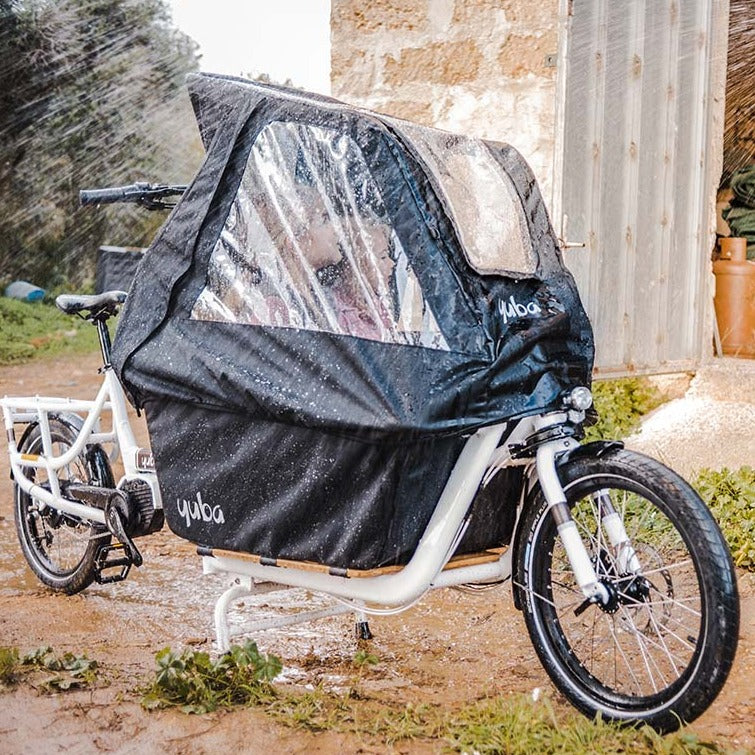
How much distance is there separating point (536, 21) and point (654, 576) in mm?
3168

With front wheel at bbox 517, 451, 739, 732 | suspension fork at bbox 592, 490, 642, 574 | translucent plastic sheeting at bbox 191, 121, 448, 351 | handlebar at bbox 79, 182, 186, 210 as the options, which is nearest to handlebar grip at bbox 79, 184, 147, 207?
handlebar at bbox 79, 182, 186, 210

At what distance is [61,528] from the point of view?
429cm

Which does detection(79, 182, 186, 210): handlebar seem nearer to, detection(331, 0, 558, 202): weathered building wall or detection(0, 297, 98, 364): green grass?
detection(331, 0, 558, 202): weathered building wall

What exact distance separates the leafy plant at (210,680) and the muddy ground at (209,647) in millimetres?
53

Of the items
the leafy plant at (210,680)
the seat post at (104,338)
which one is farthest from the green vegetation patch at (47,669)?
the seat post at (104,338)

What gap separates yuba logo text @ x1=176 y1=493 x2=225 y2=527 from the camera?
122 inches

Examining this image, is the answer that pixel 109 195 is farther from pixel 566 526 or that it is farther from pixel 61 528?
pixel 566 526

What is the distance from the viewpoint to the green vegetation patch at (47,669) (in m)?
3.17

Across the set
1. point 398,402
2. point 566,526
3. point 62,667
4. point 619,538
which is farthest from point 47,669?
point 619,538

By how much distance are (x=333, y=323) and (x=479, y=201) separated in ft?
1.79

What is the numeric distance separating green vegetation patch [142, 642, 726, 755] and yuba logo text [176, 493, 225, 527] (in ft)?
1.21

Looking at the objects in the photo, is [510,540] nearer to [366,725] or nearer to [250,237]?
[366,725]

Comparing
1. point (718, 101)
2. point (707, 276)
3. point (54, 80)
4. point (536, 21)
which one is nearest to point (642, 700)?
point (536, 21)

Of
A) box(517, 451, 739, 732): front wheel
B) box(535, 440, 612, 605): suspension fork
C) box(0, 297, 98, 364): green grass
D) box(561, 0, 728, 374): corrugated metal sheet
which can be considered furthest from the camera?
box(0, 297, 98, 364): green grass
